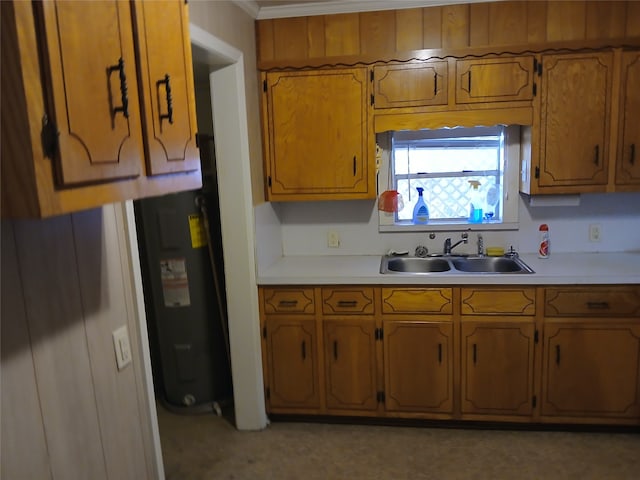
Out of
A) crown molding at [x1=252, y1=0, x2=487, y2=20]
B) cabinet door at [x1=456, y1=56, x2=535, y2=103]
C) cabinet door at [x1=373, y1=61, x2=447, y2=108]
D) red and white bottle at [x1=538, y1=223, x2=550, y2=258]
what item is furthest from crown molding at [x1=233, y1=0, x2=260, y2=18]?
red and white bottle at [x1=538, y1=223, x2=550, y2=258]

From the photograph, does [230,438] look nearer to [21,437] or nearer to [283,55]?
[21,437]

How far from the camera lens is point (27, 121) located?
2.58 ft

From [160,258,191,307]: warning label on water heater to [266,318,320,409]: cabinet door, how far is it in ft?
1.94

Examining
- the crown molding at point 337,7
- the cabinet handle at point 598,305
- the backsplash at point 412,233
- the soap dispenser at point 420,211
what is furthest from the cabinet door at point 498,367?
→ the crown molding at point 337,7

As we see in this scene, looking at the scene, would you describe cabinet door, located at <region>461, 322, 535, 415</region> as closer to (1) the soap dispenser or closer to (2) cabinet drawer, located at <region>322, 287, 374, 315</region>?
(2) cabinet drawer, located at <region>322, 287, 374, 315</region>

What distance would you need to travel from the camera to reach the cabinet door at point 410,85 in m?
2.86

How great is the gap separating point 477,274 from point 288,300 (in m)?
1.08

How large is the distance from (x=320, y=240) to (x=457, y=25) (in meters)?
1.58

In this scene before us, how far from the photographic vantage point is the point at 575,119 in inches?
110

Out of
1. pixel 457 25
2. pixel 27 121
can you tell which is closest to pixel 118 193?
pixel 27 121

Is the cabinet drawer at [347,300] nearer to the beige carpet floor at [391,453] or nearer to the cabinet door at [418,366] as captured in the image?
the cabinet door at [418,366]

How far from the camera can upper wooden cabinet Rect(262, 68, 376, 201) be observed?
2.95 meters

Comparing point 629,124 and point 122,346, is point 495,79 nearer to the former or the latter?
point 629,124

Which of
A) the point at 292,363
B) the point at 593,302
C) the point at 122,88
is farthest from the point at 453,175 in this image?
the point at 122,88
